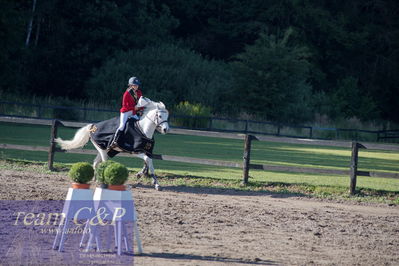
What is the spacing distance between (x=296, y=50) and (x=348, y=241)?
144 feet

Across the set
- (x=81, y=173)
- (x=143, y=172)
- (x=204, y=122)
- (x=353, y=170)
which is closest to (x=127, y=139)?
(x=143, y=172)

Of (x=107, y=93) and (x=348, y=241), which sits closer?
(x=348, y=241)

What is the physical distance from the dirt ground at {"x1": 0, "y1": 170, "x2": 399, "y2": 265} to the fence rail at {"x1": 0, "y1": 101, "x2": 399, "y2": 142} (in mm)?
22167

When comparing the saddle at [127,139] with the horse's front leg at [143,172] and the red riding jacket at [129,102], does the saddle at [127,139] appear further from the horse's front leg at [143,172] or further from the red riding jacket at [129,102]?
the horse's front leg at [143,172]

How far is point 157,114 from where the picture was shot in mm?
14141

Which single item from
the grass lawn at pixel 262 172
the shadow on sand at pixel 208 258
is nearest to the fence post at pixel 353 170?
the grass lawn at pixel 262 172

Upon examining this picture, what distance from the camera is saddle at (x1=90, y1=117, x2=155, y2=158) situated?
46.6 feet

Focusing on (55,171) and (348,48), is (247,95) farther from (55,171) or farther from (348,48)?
(55,171)

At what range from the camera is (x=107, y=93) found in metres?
48.9

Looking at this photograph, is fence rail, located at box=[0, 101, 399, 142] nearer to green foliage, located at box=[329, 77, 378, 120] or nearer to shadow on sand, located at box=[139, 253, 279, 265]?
green foliage, located at box=[329, 77, 378, 120]

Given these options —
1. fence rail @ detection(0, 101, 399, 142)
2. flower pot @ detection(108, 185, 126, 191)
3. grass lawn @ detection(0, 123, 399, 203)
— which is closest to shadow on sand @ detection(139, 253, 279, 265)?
flower pot @ detection(108, 185, 126, 191)

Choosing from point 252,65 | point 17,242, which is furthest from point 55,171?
point 252,65

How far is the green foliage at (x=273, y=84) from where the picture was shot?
4997 centimetres

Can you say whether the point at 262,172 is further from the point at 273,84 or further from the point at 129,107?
the point at 273,84
